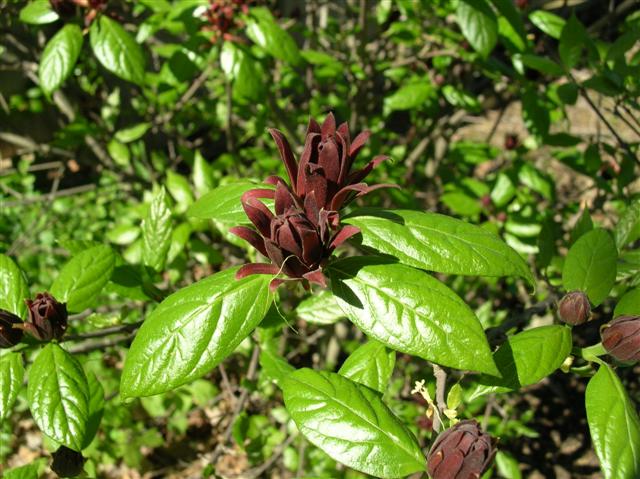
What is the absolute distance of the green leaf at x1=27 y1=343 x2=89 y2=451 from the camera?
1.14m

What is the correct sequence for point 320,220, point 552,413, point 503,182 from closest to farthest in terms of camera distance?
1. point 320,220
2. point 503,182
3. point 552,413

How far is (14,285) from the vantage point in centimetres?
134

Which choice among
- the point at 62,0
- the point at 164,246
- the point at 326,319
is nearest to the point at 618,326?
the point at 326,319

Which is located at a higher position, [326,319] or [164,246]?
[164,246]

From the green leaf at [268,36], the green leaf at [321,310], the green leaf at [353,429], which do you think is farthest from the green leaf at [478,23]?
the green leaf at [353,429]

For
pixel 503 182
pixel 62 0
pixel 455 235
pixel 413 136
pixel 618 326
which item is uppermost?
pixel 62 0

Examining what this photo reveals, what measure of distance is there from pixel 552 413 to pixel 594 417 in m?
3.26

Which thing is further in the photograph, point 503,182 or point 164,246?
point 503,182

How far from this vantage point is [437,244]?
985 mm

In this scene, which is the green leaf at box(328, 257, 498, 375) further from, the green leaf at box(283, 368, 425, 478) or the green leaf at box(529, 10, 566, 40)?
the green leaf at box(529, 10, 566, 40)

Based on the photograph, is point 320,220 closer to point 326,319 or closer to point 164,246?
point 326,319

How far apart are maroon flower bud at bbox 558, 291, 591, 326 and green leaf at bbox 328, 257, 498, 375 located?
0.35m

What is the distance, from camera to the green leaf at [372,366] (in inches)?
47.8

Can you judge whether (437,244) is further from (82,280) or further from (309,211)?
(82,280)
